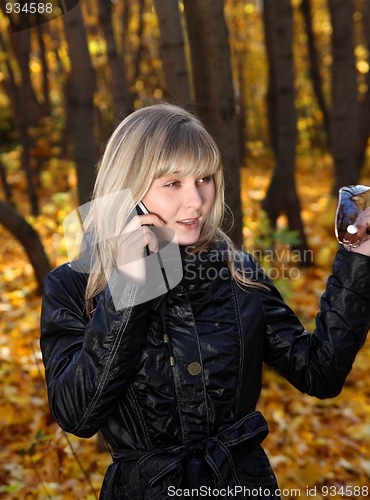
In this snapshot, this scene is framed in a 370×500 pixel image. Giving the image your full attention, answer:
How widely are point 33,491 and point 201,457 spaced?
6.49 feet

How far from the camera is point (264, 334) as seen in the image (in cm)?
202

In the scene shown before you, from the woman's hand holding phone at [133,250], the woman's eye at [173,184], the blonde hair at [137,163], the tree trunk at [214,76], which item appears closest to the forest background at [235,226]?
the tree trunk at [214,76]

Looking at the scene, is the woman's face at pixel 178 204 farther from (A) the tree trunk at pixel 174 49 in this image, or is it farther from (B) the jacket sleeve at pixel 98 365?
(A) the tree trunk at pixel 174 49

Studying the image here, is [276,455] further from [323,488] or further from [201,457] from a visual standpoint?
[201,457]

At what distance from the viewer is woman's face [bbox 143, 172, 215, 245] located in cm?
186

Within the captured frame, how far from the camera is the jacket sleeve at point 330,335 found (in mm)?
1895

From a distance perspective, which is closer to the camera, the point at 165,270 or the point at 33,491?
the point at 165,270

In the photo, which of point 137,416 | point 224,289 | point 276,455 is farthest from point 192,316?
point 276,455

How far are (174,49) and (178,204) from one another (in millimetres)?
2157

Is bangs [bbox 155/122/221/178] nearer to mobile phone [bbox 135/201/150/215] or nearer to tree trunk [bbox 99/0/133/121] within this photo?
mobile phone [bbox 135/201/150/215]

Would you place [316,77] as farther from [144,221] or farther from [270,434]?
[144,221]

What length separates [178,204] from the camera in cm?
187

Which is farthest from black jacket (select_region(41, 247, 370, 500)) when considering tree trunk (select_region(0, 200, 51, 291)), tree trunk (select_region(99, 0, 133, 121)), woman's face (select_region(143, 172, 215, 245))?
tree trunk (select_region(99, 0, 133, 121))

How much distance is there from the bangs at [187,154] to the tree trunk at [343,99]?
6.38m
